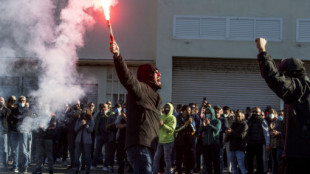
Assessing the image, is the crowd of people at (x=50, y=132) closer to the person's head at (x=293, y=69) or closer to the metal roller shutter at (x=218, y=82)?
the metal roller shutter at (x=218, y=82)

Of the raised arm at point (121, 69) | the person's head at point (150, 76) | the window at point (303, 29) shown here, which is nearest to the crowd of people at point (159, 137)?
the person's head at point (150, 76)

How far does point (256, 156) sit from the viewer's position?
12.4 metres

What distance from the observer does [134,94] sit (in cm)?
612

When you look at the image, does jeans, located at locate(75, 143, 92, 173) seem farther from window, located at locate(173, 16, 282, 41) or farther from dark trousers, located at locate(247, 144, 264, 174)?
window, located at locate(173, 16, 282, 41)

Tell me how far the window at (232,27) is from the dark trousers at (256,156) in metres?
9.28

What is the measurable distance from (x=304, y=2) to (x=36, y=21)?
1293 cm

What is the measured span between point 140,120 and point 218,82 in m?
15.4

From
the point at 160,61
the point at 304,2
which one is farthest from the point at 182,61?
→ the point at 304,2

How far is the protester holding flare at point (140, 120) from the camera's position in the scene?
5973 mm

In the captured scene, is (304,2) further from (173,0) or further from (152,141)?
(152,141)

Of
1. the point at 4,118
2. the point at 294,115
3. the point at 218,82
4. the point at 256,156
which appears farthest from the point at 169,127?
the point at 218,82

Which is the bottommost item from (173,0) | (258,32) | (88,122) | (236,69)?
(88,122)

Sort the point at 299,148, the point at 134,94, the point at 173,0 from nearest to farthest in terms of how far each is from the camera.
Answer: the point at 299,148, the point at 134,94, the point at 173,0

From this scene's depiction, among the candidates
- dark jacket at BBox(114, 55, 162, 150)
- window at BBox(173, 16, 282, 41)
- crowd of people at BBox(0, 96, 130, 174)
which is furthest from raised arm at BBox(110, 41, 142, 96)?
window at BBox(173, 16, 282, 41)
